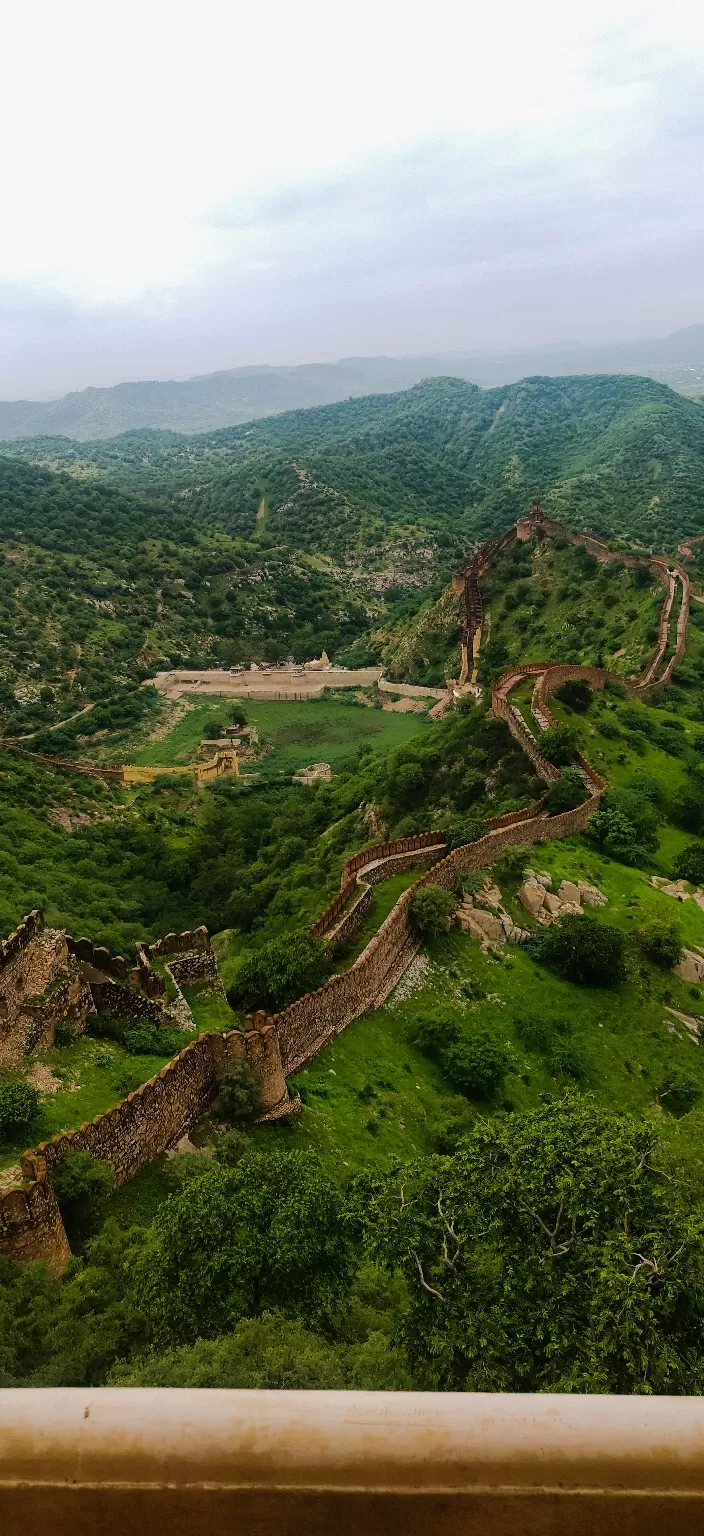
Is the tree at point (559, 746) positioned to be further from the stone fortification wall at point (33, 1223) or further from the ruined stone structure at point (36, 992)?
the stone fortification wall at point (33, 1223)

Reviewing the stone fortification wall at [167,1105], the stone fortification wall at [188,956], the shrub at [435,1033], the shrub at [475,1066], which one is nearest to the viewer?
the stone fortification wall at [167,1105]

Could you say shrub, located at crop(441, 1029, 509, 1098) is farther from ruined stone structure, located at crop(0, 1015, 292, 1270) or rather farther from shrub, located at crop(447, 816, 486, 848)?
shrub, located at crop(447, 816, 486, 848)

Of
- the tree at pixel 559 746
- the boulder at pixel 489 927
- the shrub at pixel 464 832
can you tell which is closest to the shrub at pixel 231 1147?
the boulder at pixel 489 927

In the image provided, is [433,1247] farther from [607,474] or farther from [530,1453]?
[607,474]

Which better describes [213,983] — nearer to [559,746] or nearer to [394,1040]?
[394,1040]

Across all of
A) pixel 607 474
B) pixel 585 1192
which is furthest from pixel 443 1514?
pixel 607 474

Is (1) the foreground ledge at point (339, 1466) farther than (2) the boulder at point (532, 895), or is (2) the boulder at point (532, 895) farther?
(2) the boulder at point (532, 895)

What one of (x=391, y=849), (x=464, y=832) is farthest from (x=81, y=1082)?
(x=464, y=832)
